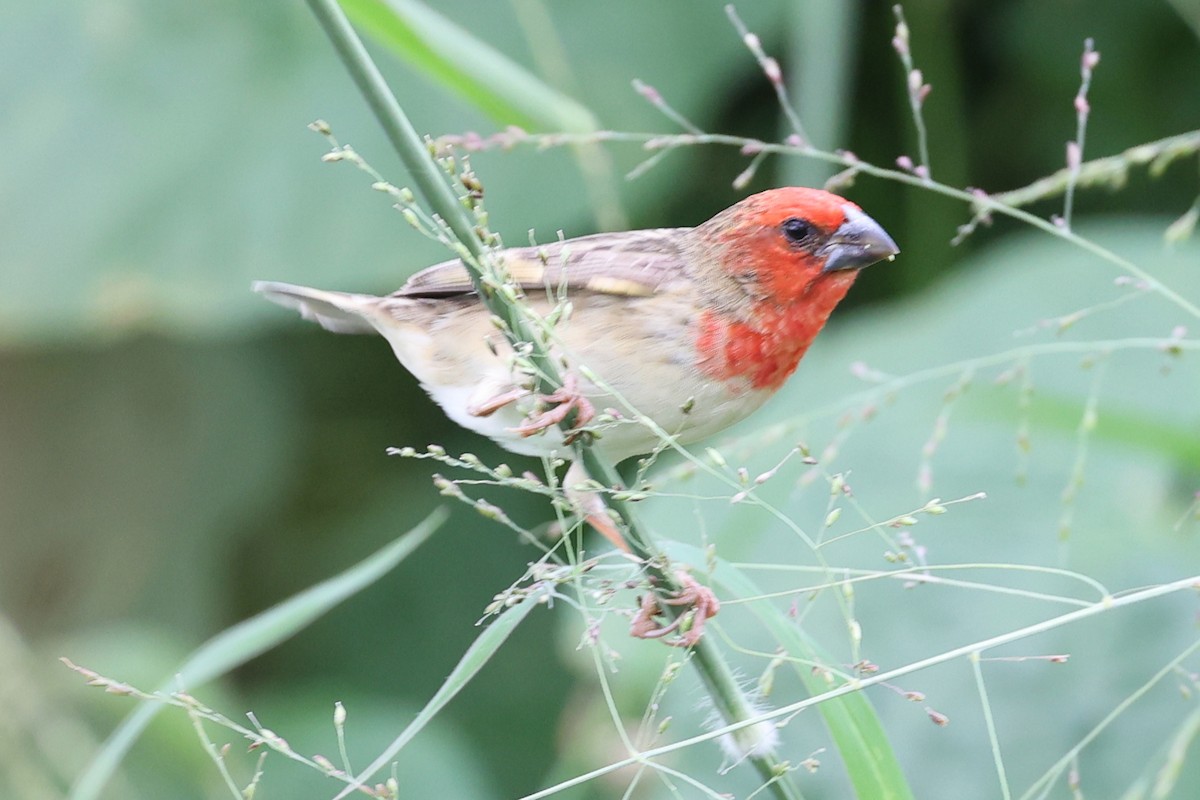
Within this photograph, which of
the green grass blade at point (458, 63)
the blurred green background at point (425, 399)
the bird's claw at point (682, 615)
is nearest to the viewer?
the bird's claw at point (682, 615)

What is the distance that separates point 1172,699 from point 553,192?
204cm

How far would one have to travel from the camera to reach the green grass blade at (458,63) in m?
1.77

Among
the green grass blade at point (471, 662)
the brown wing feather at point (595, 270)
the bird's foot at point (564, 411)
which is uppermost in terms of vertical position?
the bird's foot at point (564, 411)

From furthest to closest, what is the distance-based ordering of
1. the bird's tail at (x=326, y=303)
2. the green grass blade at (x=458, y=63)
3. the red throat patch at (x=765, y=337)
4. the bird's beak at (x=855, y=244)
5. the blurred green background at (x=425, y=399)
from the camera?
1. the blurred green background at (x=425, y=399)
2. the bird's tail at (x=326, y=303)
3. the red throat patch at (x=765, y=337)
4. the bird's beak at (x=855, y=244)
5. the green grass blade at (x=458, y=63)

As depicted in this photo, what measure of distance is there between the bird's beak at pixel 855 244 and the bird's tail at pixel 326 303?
806 mm

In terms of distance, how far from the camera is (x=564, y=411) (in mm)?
1496

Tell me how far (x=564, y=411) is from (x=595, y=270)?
0.83 metres

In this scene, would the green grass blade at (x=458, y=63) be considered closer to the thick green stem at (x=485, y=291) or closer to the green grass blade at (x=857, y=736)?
the thick green stem at (x=485, y=291)

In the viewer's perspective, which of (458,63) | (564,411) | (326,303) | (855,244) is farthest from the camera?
(326,303)

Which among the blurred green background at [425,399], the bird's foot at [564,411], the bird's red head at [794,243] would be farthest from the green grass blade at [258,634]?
the blurred green background at [425,399]

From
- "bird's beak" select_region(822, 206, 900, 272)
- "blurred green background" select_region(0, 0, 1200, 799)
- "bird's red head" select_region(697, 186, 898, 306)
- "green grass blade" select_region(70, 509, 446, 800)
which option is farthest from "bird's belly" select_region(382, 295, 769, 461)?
"blurred green background" select_region(0, 0, 1200, 799)

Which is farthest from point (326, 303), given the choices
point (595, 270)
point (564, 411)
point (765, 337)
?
point (564, 411)

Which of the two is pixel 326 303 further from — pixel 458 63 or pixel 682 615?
pixel 682 615

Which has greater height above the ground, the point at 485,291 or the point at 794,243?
the point at 485,291
